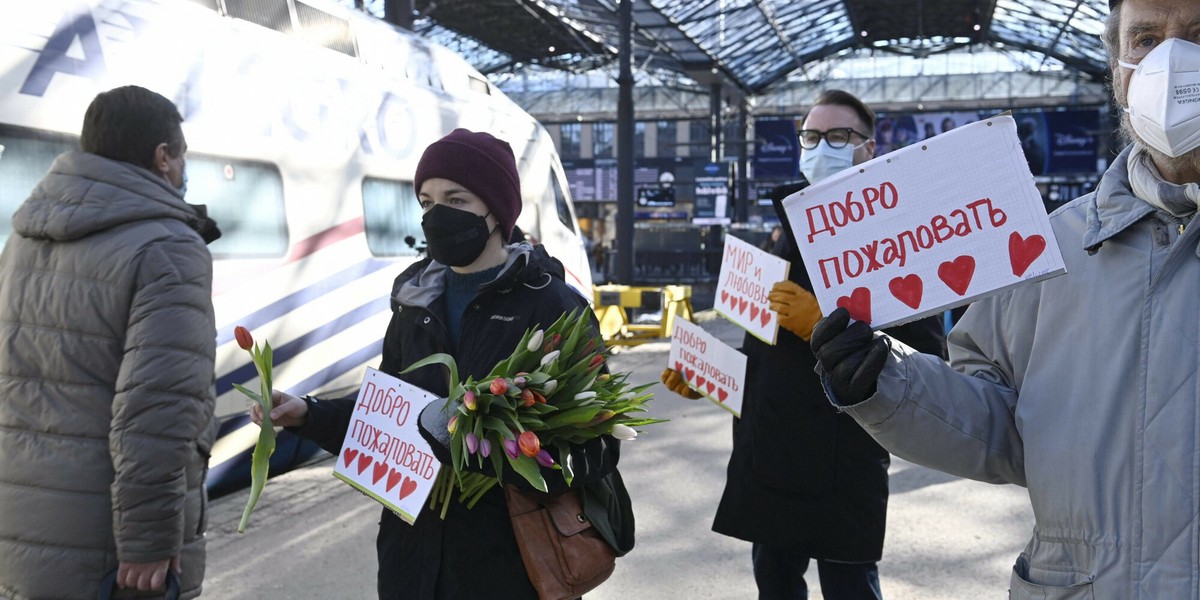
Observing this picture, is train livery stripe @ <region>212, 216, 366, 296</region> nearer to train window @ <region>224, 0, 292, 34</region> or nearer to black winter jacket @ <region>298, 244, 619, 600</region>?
train window @ <region>224, 0, 292, 34</region>

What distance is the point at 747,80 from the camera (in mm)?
38156

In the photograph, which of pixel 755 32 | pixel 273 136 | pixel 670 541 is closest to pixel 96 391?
pixel 670 541

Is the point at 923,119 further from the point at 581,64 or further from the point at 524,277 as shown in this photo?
the point at 524,277

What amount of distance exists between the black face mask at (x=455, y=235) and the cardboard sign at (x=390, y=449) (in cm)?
36

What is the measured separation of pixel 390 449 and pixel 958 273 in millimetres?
1380

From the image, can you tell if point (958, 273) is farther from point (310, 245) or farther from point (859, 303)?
point (310, 245)

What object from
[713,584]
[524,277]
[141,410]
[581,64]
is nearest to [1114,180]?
[524,277]

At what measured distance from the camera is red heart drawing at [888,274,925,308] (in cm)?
170

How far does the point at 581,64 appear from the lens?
40750 millimetres

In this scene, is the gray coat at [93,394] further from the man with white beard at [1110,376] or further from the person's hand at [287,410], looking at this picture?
the man with white beard at [1110,376]

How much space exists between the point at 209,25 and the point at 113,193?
4.00 m

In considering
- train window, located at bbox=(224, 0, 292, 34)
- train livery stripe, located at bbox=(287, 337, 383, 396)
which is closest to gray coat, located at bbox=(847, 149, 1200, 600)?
train livery stripe, located at bbox=(287, 337, 383, 396)

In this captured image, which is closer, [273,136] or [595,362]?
[595,362]

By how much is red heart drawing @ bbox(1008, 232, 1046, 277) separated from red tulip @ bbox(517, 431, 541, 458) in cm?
101
